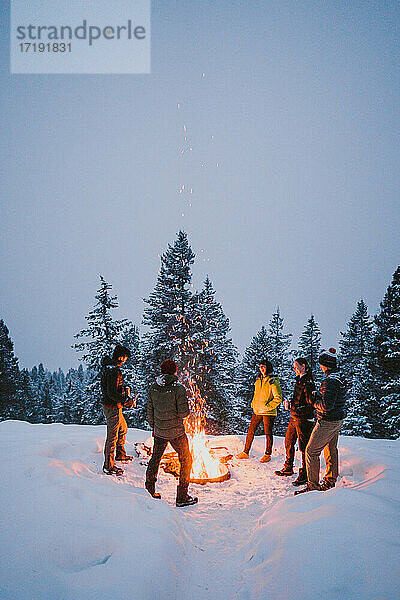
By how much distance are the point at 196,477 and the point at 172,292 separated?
1546 cm

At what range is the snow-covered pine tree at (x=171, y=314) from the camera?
20312mm

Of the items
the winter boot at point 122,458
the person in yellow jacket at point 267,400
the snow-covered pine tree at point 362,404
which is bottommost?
the snow-covered pine tree at point 362,404

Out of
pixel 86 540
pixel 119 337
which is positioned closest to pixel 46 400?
pixel 119 337

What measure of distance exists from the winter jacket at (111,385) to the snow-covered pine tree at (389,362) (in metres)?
15.3

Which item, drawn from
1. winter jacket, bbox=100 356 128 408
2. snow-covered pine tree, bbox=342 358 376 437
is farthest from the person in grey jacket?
snow-covered pine tree, bbox=342 358 376 437

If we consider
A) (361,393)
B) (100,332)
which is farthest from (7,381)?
(361,393)

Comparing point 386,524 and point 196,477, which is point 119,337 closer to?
point 196,477

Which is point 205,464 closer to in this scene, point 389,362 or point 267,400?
point 267,400

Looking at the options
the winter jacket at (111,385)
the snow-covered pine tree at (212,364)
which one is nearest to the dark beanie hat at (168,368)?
the winter jacket at (111,385)

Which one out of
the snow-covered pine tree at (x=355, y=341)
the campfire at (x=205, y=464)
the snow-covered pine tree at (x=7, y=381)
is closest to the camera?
the campfire at (x=205, y=464)

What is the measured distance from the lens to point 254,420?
26.1 feet

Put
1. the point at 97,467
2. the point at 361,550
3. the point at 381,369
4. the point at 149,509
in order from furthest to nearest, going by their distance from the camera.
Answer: the point at 381,369
the point at 97,467
the point at 149,509
the point at 361,550

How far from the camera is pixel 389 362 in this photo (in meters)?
18.6

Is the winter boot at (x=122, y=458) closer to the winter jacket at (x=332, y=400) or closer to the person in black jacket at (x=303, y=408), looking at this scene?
the person in black jacket at (x=303, y=408)
